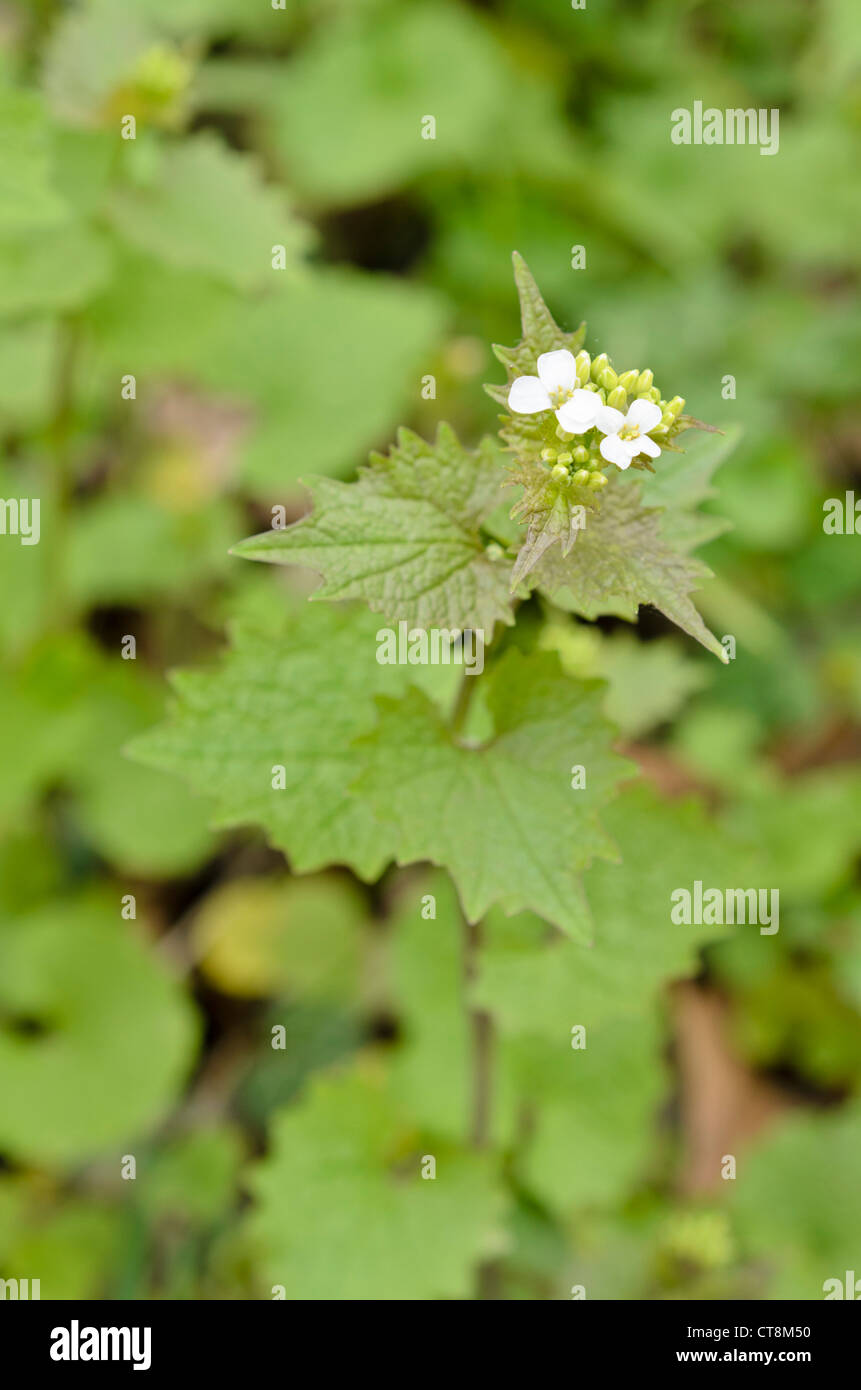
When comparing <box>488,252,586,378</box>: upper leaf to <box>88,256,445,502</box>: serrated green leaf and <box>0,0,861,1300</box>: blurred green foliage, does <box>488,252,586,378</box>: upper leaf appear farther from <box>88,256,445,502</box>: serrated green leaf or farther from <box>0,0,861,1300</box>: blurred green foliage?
<box>88,256,445,502</box>: serrated green leaf

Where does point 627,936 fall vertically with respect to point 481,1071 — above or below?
above

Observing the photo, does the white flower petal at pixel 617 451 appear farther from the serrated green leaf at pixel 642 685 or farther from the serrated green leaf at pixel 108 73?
the serrated green leaf at pixel 108 73

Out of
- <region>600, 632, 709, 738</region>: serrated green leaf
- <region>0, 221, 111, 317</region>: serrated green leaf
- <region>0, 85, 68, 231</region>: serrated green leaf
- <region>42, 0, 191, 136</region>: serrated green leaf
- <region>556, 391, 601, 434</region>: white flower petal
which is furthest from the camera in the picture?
<region>600, 632, 709, 738</region>: serrated green leaf

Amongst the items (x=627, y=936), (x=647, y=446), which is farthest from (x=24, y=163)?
(x=627, y=936)

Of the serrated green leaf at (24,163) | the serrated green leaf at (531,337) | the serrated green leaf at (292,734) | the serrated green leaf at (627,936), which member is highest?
the serrated green leaf at (24,163)

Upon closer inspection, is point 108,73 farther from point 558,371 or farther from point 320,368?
point 558,371

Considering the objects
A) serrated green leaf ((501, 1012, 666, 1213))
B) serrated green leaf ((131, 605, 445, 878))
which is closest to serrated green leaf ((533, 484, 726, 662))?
serrated green leaf ((131, 605, 445, 878))

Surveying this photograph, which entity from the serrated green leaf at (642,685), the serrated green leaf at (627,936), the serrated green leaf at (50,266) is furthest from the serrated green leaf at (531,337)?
the serrated green leaf at (642,685)
